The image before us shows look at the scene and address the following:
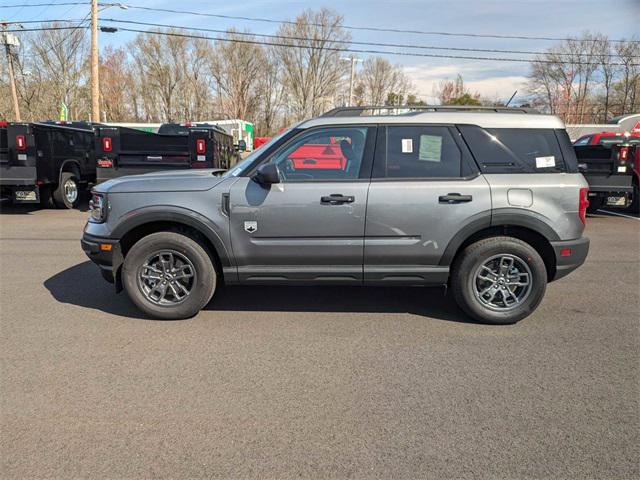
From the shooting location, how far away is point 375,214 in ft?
14.6

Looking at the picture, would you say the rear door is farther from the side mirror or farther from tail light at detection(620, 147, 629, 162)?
tail light at detection(620, 147, 629, 162)

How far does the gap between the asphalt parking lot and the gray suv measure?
0.41 m

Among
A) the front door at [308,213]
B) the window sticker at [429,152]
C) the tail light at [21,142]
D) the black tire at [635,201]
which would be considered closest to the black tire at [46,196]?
the tail light at [21,142]

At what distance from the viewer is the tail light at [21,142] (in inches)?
Result: 420

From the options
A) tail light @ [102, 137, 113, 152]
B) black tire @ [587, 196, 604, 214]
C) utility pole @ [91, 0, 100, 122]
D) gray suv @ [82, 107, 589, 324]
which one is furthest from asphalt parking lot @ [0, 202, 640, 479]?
utility pole @ [91, 0, 100, 122]

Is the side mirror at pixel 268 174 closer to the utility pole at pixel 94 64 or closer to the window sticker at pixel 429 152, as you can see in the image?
the window sticker at pixel 429 152

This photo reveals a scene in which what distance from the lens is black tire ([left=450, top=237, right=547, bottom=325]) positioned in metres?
4.52

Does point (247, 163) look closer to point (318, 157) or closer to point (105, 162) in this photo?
point (318, 157)

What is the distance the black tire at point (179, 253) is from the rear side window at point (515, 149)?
2678 mm

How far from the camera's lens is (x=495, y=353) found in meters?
4.00

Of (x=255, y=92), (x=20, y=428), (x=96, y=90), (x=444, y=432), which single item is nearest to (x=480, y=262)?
(x=444, y=432)

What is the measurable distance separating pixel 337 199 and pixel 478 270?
146cm

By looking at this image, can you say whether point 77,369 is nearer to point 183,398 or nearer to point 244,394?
point 183,398

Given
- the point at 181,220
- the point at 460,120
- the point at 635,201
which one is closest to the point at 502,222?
the point at 460,120
